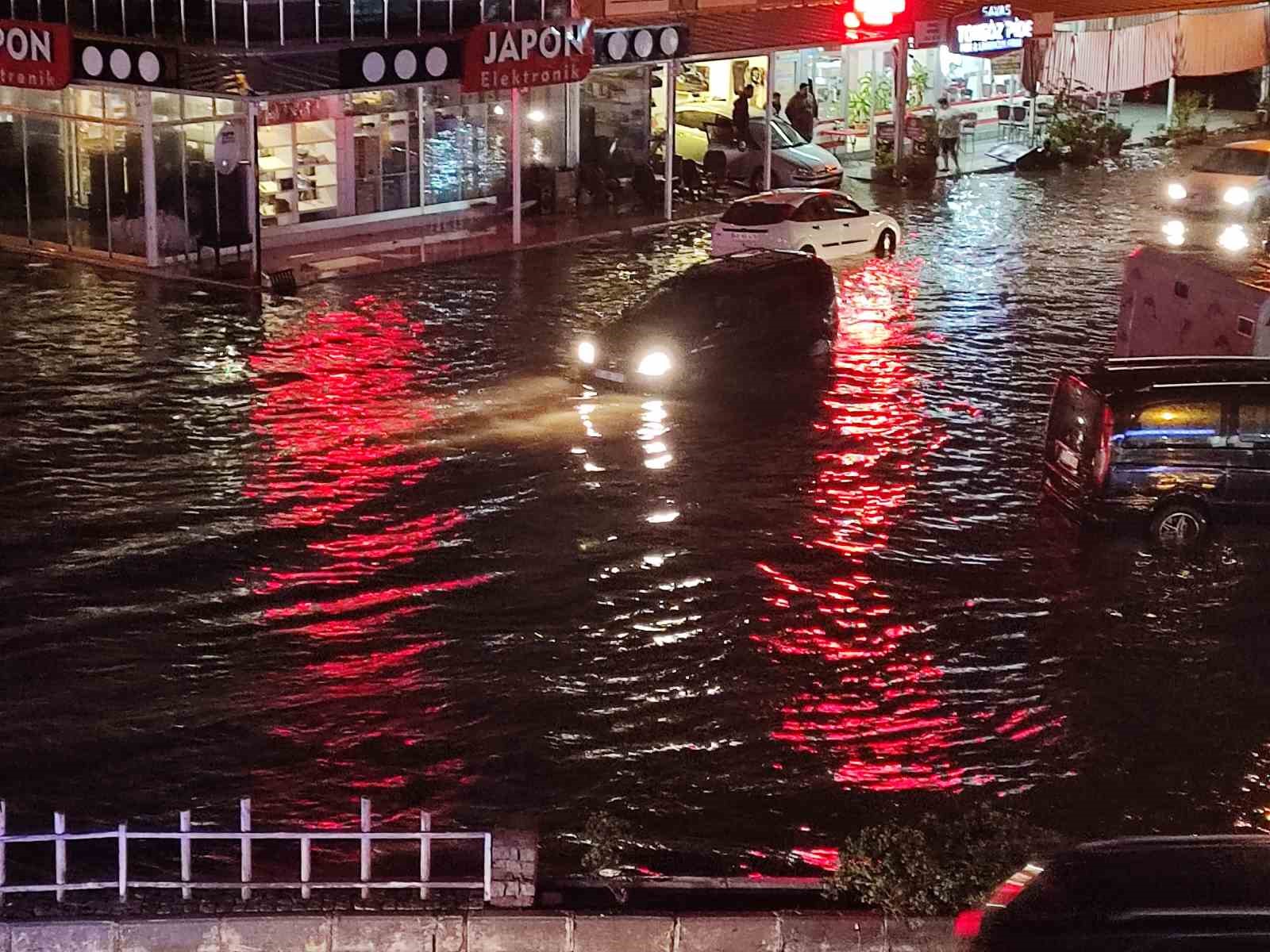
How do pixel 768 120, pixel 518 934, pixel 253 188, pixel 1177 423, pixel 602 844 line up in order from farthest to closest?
pixel 768 120 → pixel 253 188 → pixel 1177 423 → pixel 602 844 → pixel 518 934

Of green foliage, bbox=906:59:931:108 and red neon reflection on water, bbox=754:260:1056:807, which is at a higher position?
green foliage, bbox=906:59:931:108

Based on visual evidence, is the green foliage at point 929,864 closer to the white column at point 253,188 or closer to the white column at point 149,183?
the white column at point 253,188

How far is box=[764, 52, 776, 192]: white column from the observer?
35125 millimetres

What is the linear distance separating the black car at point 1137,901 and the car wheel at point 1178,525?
30.3ft

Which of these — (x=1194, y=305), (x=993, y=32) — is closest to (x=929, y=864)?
(x=1194, y=305)

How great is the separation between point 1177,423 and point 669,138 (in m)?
18.6

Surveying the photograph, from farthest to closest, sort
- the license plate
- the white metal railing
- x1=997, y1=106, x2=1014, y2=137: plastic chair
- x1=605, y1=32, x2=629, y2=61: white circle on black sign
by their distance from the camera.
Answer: x1=997, y1=106, x2=1014, y2=137: plastic chair
x1=605, y1=32, x2=629, y2=61: white circle on black sign
the license plate
the white metal railing

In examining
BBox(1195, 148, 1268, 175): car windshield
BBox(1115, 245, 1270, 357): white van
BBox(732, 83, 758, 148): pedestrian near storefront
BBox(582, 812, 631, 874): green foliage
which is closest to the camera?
BBox(582, 812, 631, 874): green foliage

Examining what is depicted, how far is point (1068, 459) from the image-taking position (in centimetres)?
1672

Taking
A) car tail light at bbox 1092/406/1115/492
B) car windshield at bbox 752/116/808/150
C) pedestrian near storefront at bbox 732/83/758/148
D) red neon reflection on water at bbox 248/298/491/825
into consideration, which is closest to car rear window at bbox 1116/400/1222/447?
car tail light at bbox 1092/406/1115/492

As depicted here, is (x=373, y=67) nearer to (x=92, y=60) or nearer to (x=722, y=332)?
(x=92, y=60)

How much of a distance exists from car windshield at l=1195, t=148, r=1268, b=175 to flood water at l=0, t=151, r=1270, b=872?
1331 centimetres

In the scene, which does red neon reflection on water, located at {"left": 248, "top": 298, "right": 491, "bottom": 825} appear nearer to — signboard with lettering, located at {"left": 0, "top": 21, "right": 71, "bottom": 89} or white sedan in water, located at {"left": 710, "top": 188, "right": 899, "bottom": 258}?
signboard with lettering, located at {"left": 0, "top": 21, "right": 71, "bottom": 89}

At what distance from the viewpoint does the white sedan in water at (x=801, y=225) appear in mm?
29047
